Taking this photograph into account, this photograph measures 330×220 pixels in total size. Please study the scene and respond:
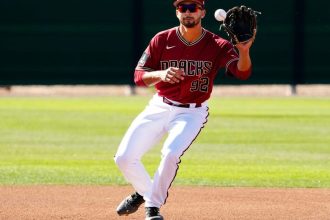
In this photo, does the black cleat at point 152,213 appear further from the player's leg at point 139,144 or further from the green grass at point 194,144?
the green grass at point 194,144

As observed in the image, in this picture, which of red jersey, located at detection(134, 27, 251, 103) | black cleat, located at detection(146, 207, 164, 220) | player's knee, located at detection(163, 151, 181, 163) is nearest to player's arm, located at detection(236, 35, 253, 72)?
red jersey, located at detection(134, 27, 251, 103)

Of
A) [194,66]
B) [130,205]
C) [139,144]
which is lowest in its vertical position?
[130,205]

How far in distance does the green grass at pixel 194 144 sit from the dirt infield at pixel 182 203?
0.68m

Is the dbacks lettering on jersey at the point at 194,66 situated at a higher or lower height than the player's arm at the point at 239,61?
lower

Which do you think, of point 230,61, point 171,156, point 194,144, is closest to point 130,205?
point 171,156

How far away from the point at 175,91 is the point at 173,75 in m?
0.54

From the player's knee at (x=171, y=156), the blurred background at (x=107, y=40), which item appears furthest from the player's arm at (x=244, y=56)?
the blurred background at (x=107, y=40)

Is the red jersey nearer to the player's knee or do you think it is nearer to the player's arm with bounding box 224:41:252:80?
the player's arm with bounding box 224:41:252:80

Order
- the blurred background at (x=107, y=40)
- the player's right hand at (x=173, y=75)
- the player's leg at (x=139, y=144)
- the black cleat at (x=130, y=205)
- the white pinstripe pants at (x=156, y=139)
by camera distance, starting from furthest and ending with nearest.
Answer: the blurred background at (x=107, y=40) → the black cleat at (x=130, y=205) → the player's leg at (x=139, y=144) → the white pinstripe pants at (x=156, y=139) → the player's right hand at (x=173, y=75)

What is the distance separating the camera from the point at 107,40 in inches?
956

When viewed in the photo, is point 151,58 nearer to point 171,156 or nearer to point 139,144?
point 139,144

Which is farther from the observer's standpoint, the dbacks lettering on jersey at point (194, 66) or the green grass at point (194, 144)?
the green grass at point (194, 144)

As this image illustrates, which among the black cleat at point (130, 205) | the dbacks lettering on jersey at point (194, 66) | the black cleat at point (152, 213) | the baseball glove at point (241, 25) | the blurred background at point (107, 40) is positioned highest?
the baseball glove at point (241, 25)

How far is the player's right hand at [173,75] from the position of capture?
22.6ft
